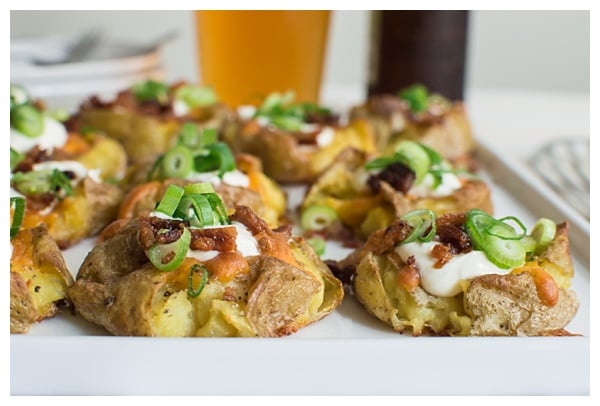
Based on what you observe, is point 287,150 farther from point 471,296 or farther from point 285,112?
point 471,296

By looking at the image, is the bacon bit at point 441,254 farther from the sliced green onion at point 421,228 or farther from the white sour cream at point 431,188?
the white sour cream at point 431,188

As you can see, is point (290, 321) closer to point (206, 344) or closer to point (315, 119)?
point (206, 344)

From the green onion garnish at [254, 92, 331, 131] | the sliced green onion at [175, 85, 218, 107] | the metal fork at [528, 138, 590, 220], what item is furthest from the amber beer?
the metal fork at [528, 138, 590, 220]

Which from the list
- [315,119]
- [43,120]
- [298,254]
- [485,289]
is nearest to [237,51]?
[315,119]

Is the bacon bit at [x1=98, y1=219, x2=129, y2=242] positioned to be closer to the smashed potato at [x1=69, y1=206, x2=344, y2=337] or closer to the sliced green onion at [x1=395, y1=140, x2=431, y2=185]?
the smashed potato at [x1=69, y1=206, x2=344, y2=337]

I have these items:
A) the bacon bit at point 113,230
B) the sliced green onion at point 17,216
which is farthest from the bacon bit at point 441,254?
the sliced green onion at point 17,216

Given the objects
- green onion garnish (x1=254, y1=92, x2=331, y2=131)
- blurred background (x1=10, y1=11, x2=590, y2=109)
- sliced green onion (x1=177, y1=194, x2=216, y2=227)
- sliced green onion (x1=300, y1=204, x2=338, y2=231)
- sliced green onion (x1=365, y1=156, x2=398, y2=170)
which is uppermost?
sliced green onion (x1=177, y1=194, x2=216, y2=227)
